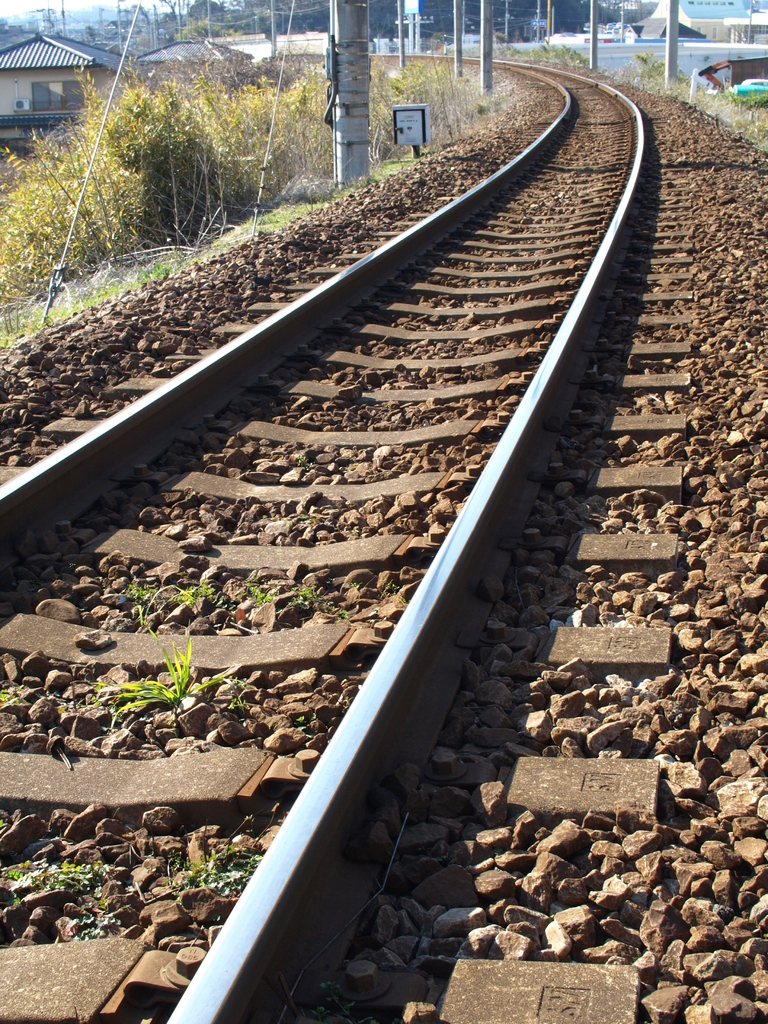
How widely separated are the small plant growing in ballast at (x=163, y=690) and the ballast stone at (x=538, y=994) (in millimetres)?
1037

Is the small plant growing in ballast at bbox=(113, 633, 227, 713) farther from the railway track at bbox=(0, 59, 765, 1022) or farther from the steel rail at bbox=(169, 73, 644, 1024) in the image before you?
the steel rail at bbox=(169, 73, 644, 1024)

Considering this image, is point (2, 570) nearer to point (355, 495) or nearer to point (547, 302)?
point (355, 495)

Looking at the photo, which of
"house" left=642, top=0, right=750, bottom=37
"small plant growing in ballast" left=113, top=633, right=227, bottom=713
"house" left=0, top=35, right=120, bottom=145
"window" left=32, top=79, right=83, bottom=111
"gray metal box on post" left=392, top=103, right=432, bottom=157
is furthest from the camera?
"house" left=642, top=0, right=750, bottom=37

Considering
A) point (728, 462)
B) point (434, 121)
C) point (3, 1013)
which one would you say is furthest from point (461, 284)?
point (434, 121)

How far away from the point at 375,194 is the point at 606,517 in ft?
25.3

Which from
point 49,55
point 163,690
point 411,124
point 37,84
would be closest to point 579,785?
point 163,690

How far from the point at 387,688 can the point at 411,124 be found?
45.0 ft

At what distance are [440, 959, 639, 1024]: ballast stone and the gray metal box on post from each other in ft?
46.5

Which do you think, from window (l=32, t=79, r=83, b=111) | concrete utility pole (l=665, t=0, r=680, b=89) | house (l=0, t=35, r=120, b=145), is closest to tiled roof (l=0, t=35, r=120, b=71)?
house (l=0, t=35, r=120, b=145)

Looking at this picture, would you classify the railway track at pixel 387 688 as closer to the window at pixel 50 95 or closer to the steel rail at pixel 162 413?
the steel rail at pixel 162 413

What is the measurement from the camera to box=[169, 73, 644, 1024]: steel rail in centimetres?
150

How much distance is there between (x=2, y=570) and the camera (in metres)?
3.20

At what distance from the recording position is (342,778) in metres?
1.89

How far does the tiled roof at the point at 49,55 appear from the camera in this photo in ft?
188
